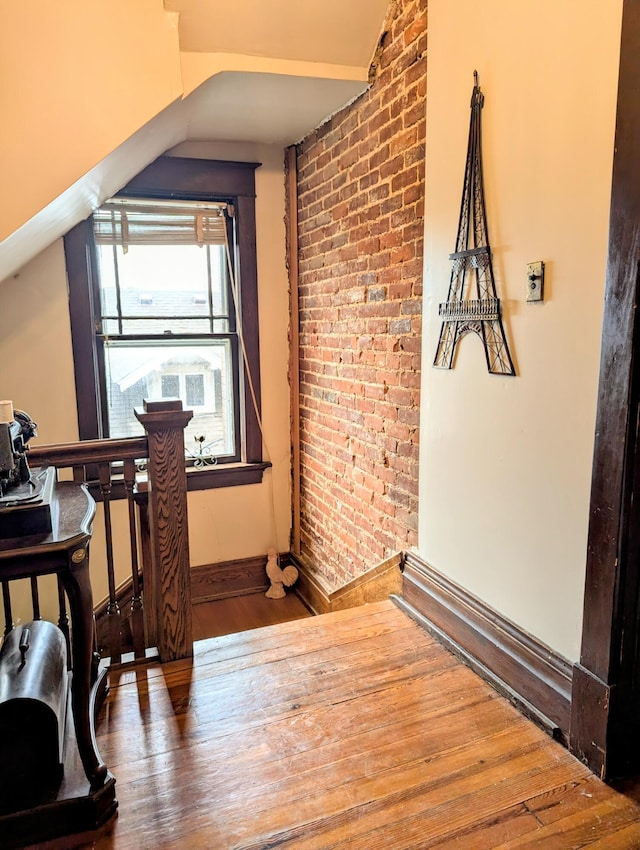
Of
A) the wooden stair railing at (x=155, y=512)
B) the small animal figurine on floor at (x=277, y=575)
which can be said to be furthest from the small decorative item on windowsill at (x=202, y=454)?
the wooden stair railing at (x=155, y=512)

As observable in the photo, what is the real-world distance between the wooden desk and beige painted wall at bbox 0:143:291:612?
2114 millimetres

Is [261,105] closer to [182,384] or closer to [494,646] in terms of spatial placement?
[182,384]

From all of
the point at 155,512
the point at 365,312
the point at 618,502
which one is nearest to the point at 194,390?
the point at 365,312

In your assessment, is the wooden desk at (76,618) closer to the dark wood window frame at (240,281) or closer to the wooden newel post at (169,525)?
the wooden newel post at (169,525)

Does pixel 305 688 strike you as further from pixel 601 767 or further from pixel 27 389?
pixel 27 389

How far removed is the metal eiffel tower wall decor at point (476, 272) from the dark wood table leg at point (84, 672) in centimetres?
136

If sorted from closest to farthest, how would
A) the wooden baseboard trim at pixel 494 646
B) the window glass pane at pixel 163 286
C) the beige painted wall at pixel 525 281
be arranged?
1. the beige painted wall at pixel 525 281
2. the wooden baseboard trim at pixel 494 646
3. the window glass pane at pixel 163 286

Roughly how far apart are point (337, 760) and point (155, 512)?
99 centimetres

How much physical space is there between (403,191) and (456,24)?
60 centimetres

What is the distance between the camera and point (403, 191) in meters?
2.46

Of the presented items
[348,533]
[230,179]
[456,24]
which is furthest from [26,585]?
[456,24]

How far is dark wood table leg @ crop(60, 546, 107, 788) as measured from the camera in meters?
1.42

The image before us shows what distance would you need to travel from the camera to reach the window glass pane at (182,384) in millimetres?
3641

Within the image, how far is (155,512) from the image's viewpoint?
208cm
